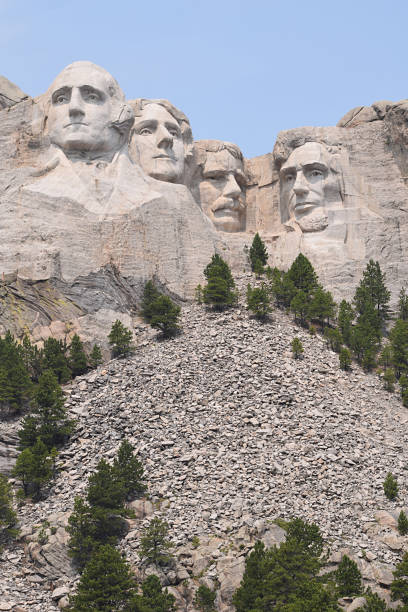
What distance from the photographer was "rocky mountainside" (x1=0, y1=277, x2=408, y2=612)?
3147cm

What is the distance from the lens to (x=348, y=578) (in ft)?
98.5

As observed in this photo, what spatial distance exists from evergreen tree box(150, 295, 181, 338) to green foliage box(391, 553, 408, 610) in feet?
41.2

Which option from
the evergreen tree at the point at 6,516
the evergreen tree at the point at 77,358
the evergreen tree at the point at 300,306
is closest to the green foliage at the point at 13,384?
the evergreen tree at the point at 77,358

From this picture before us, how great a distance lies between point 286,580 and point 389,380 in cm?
1096

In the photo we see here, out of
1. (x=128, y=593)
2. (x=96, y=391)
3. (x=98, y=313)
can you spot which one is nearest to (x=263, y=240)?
(x=98, y=313)

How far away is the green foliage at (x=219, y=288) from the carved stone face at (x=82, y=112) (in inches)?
227

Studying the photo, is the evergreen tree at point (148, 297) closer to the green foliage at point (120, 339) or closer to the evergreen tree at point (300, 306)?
the green foliage at point (120, 339)

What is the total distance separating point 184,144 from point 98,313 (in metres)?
9.02

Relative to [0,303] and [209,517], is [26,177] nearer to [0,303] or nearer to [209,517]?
[0,303]

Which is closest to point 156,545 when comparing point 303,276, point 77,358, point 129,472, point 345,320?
point 129,472

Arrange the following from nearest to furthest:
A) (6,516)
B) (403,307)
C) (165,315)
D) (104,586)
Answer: (104,586), (6,516), (165,315), (403,307)

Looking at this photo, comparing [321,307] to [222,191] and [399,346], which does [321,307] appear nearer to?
[399,346]

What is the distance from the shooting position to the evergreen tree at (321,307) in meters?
42.0

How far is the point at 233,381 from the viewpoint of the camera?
3762cm
